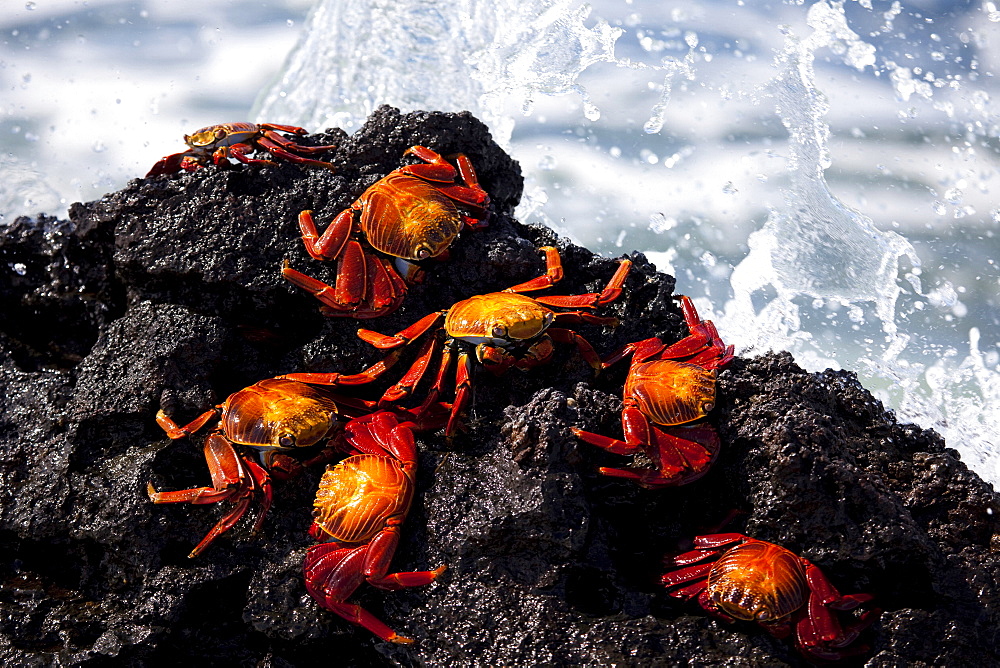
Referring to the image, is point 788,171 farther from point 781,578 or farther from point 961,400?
point 781,578

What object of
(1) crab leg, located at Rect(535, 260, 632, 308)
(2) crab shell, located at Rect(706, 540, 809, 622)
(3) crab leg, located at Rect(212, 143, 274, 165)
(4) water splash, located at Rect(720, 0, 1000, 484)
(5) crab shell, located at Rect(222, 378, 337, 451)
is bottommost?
(4) water splash, located at Rect(720, 0, 1000, 484)

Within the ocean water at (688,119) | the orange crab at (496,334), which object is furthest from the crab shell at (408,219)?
the ocean water at (688,119)

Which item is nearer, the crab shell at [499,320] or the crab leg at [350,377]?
the crab shell at [499,320]

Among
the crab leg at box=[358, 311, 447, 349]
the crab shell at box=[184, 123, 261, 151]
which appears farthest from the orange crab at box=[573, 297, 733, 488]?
the crab shell at box=[184, 123, 261, 151]

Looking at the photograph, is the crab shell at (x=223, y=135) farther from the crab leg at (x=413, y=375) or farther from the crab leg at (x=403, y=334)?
the crab leg at (x=413, y=375)

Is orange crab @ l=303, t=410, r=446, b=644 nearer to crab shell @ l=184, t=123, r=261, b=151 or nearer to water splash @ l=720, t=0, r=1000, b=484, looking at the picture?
crab shell @ l=184, t=123, r=261, b=151
